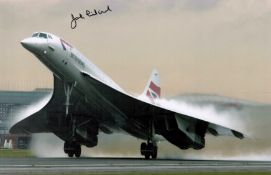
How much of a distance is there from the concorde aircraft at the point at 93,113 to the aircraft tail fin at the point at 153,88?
4515mm

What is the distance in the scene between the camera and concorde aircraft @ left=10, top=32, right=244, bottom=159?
104ft

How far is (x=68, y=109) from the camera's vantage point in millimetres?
35344

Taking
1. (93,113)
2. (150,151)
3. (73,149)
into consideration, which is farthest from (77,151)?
Answer: (150,151)

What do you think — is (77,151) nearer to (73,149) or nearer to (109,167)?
(73,149)

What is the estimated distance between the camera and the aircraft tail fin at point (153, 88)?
41.5 metres

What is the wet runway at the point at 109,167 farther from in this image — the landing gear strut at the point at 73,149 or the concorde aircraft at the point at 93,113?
the landing gear strut at the point at 73,149

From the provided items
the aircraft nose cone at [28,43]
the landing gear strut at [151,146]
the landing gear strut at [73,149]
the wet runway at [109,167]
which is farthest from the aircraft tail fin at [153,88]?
the wet runway at [109,167]

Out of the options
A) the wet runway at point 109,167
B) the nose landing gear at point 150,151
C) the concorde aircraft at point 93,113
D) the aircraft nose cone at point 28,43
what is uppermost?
the aircraft nose cone at point 28,43

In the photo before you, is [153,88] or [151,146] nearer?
[151,146]

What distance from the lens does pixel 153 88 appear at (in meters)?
42.0

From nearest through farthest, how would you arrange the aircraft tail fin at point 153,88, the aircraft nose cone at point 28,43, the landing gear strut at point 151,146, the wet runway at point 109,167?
the wet runway at point 109,167
the aircraft nose cone at point 28,43
the landing gear strut at point 151,146
the aircraft tail fin at point 153,88

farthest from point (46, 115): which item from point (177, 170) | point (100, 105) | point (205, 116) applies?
point (177, 170)

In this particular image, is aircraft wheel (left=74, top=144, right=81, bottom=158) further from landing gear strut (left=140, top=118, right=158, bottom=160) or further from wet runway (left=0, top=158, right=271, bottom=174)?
wet runway (left=0, top=158, right=271, bottom=174)

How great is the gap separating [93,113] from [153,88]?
300 inches
